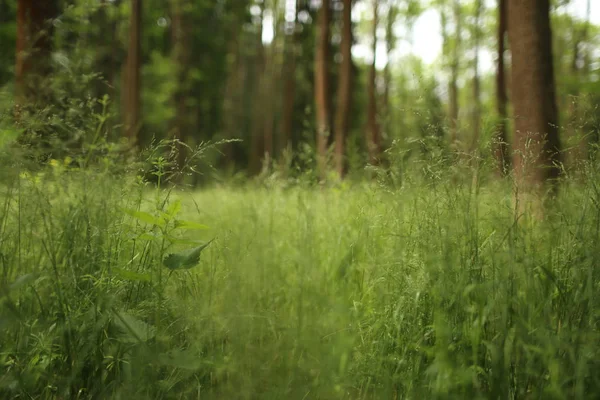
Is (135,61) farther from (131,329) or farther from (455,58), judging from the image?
(455,58)

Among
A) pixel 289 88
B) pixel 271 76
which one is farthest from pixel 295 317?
pixel 271 76

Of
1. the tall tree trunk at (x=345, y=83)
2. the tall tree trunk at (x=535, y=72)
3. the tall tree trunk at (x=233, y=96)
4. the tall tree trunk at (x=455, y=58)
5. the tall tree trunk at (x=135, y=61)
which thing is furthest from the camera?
the tall tree trunk at (x=233, y=96)

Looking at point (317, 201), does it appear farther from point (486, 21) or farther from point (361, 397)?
point (486, 21)

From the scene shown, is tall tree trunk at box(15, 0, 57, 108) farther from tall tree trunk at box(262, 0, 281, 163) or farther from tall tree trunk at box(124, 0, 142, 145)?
tall tree trunk at box(262, 0, 281, 163)

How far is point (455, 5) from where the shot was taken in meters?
22.7

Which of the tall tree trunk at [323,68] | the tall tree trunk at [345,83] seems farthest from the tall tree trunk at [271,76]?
the tall tree trunk at [323,68]

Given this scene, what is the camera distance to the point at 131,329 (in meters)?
1.64

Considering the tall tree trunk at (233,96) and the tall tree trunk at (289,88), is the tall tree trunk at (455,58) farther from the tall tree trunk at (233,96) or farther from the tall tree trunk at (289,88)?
the tall tree trunk at (233,96)

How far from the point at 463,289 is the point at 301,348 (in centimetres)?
72

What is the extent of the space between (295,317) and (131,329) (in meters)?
0.81

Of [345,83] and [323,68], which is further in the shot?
[345,83]

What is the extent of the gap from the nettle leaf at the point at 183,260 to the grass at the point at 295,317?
2.9 inches

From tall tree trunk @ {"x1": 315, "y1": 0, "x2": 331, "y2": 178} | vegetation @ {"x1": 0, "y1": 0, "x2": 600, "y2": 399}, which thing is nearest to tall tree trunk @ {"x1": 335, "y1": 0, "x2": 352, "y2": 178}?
tall tree trunk @ {"x1": 315, "y1": 0, "x2": 331, "y2": 178}

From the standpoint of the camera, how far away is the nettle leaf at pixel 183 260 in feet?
6.25
